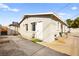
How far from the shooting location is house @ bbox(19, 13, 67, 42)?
353 centimetres

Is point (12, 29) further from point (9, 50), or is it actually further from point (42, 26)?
point (42, 26)

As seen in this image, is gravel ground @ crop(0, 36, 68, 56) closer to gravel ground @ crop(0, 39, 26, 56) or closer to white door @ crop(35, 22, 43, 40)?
gravel ground @ crop(0, 39, 26, 56)

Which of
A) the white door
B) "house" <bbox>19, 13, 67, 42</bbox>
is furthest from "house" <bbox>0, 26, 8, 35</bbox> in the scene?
the white door

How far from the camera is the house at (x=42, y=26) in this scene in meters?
3.53

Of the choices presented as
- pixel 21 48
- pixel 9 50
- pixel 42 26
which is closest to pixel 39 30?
pixel 42 26

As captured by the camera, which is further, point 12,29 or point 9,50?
point 12,29

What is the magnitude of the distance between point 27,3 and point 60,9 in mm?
542

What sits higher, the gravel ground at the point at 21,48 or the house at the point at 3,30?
the house at the point at 3,30

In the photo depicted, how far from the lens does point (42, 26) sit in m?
3.58

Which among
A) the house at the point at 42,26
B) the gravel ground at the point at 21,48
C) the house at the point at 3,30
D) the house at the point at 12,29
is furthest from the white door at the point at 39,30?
the house at the point at 3,30

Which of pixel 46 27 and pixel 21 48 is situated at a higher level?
Answer: pixel 46 27

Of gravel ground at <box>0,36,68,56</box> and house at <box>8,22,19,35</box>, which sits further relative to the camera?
house at <box>8,22,19,35</box>

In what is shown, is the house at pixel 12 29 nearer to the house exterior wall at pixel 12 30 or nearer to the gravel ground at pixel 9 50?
the house exterior wall at pixel 12 30

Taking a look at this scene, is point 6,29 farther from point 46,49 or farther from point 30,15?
point 46,49
